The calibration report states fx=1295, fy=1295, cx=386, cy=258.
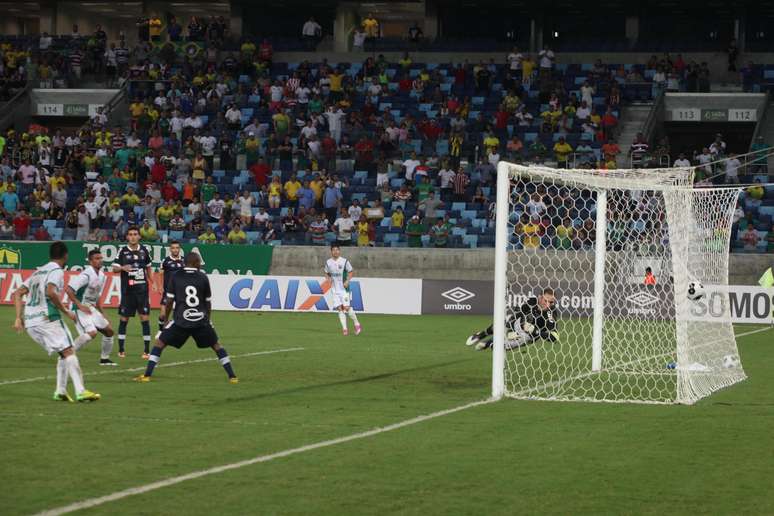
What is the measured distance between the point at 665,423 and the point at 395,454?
12.2 feet

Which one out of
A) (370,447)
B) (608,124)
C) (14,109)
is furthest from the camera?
(14,109)

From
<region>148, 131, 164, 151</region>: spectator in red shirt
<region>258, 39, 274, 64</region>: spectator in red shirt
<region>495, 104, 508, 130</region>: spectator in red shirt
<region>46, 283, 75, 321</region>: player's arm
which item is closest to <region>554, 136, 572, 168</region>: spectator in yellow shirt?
<region>495, 104, 508, 130</region>: spectator in red shirt

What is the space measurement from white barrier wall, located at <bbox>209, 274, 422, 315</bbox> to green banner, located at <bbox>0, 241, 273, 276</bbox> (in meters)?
2.34

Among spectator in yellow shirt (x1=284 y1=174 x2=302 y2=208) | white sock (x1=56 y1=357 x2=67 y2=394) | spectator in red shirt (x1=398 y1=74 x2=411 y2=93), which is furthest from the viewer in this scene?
spectator in red shirt (x1=398 y1=74 x2=411 y2=93)

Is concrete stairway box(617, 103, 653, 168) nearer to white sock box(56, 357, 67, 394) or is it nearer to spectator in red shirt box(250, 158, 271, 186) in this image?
spectator in red shirt box(250, 158, 271, 186)

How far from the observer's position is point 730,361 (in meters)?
19.3

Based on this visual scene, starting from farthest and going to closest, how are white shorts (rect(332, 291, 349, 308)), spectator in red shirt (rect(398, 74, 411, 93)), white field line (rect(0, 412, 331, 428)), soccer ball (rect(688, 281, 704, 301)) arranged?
spectator in red shirt (rect(398, 74, 411, 93)) < white shorts (rect(332, 291, 349, 308)) < soccer ball (rect(688, 281, 704, 301)) < white field line (rect(0, 412, 331, 428))

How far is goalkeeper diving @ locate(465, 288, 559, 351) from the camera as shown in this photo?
20.0 m

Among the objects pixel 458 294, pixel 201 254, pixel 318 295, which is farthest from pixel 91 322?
pixel 201 254

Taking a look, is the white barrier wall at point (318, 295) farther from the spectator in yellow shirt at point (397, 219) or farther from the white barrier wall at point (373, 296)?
the spectator in yellow shirt at point (397, 219)

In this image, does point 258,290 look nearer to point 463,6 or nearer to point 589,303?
point 589,303

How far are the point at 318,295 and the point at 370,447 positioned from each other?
23.5m

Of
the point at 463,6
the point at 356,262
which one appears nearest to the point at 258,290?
the point at 356,262

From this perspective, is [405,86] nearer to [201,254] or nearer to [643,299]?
[201,254]
